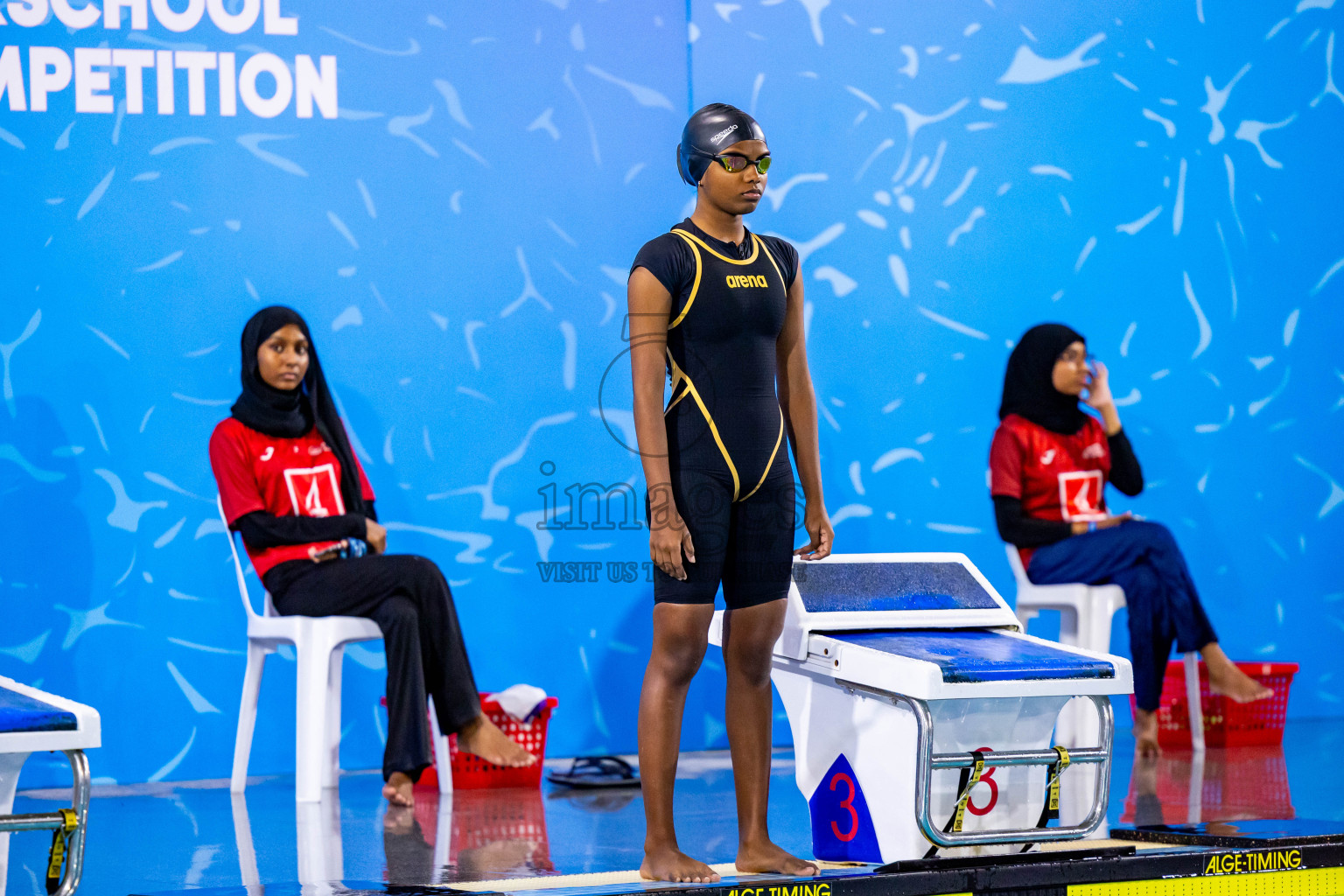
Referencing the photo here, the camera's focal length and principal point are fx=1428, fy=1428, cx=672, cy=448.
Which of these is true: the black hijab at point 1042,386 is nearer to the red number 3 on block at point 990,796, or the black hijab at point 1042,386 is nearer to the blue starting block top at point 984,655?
the blue starting block top at point 984,655

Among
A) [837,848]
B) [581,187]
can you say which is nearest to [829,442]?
[581,187]

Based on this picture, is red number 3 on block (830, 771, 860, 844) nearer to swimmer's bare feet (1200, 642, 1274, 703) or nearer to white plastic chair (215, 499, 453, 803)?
white plastic chair (215, 499, 453, 803)

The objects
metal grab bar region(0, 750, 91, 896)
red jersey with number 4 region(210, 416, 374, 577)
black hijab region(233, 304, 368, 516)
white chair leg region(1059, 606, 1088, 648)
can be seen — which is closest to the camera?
metal grab bar region(0, 750, 91, 896)

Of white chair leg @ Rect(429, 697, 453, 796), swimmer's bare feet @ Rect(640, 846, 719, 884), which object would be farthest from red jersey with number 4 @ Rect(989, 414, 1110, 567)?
swimmer's bare feet @ Rect(640, 846, 719, 884)

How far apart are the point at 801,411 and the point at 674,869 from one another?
3.23ft

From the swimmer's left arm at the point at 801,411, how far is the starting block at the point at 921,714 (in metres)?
0.19

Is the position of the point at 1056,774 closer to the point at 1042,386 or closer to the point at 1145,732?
the point at 1145,732

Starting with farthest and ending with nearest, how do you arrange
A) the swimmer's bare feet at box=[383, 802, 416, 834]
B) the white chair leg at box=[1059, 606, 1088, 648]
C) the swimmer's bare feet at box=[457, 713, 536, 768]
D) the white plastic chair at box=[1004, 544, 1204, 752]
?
the white chair leg at box=[1059, 606, 1088, 648] → the white plastic chair at box=[1004, 544, 1204, 752] → the swimmer's bare feet at box=[457, 713, 536, 768] → the swimmer's bare feet at box=[383, 802, 416, 834]

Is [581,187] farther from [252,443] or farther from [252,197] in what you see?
[252,443]

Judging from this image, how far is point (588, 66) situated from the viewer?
5328 millimetres

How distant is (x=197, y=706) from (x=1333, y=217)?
5.03m

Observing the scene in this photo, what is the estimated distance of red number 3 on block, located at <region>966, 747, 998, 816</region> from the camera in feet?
9.30

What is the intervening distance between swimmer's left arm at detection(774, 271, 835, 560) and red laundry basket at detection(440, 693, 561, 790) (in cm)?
190

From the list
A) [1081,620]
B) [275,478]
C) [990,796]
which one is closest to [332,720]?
[275,478]
